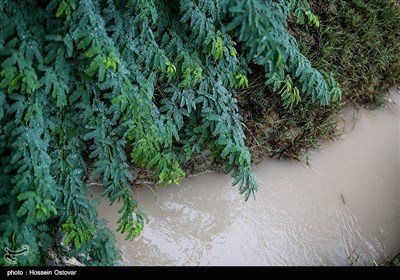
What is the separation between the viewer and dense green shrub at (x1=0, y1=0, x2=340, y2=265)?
2.42 metres

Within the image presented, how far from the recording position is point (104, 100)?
290 cm

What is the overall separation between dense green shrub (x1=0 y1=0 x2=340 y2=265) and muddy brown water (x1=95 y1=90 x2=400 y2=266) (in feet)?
1.56

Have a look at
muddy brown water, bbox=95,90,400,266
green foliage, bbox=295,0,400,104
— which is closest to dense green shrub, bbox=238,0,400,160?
green foliage, bbox=295,0,400,104

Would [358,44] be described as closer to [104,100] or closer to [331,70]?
[331,70]

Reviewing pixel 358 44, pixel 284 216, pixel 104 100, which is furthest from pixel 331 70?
pixel 104 100

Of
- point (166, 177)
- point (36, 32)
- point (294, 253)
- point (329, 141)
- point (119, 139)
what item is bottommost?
point (294, 253)

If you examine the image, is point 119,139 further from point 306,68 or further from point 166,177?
point 306,68

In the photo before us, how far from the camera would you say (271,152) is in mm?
4062

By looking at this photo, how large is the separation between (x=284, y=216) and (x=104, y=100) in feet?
6.01

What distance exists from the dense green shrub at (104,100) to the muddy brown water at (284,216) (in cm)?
47

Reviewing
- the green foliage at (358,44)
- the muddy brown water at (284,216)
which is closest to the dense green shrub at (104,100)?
the muddy brown water at (284,216)

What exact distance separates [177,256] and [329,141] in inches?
77.4

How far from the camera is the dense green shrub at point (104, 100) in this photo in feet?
7.95
